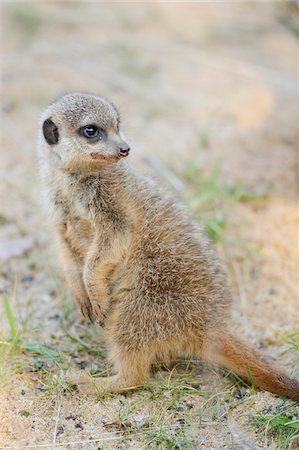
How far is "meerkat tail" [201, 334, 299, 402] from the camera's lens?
105 inches

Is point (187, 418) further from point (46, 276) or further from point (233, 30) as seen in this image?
point (233, 30)

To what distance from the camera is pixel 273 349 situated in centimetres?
321

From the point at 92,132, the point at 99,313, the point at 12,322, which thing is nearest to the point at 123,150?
the point at 92,132

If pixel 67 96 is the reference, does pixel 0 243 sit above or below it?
below

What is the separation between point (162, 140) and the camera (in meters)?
5.29

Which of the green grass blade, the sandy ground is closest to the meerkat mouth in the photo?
the sandy ground

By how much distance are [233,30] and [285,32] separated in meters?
0.67

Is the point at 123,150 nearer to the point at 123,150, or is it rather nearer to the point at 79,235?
the point at 123,150

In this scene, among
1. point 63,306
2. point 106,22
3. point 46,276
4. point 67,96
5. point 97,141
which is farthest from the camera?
point 106,22

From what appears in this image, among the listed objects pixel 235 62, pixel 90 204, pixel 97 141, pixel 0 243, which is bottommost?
pixel 0 243

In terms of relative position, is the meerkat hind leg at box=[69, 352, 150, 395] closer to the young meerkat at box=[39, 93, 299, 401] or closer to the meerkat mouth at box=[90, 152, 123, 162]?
the young meerkat at box=[39, 93, 299, 401]

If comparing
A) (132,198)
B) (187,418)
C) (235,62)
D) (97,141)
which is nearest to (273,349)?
(187,418)

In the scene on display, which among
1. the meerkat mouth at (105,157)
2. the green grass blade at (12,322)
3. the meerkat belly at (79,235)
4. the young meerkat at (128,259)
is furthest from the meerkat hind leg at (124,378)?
the meerkat mouth at (105,157)

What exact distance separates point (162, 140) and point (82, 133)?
225cm
